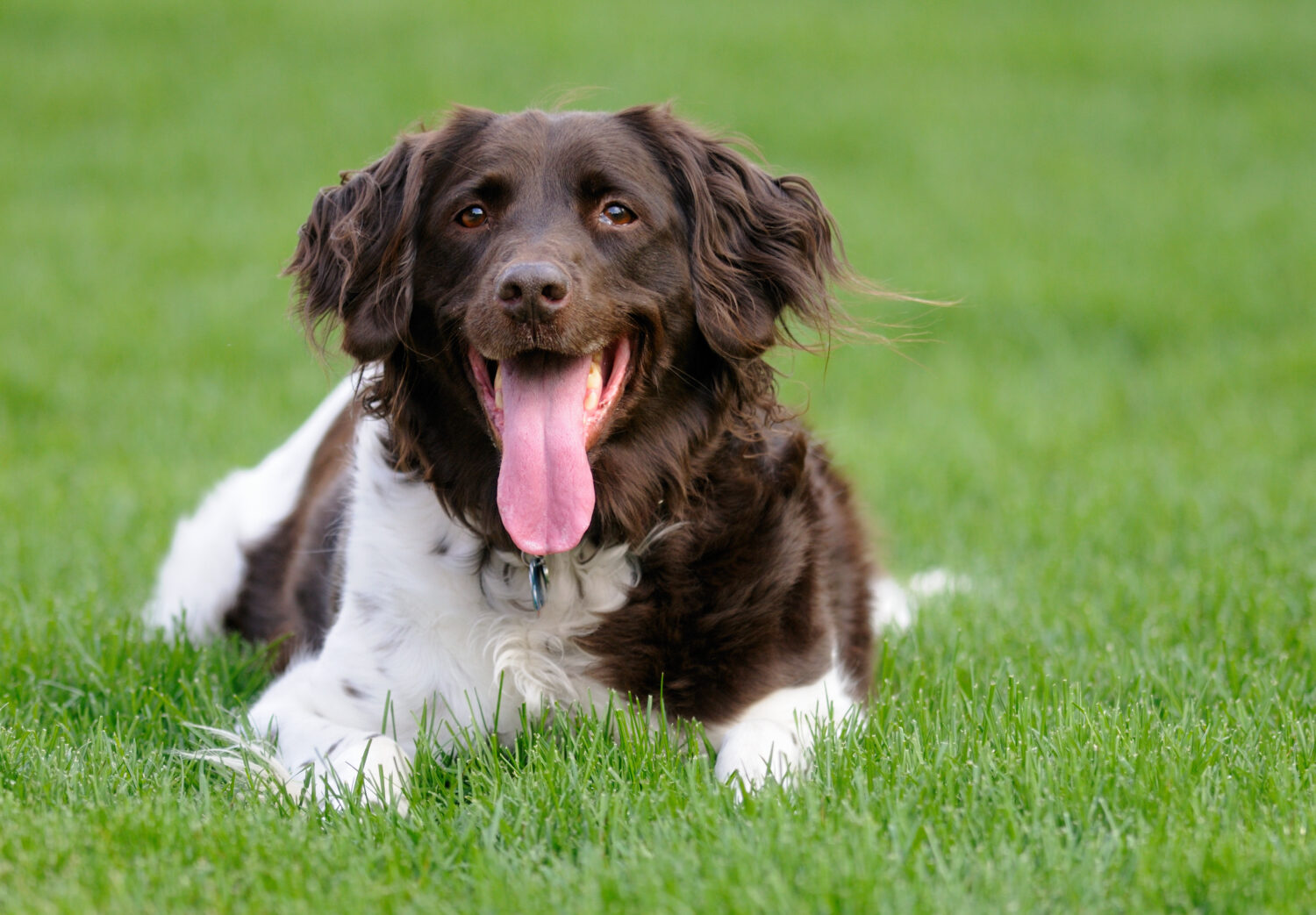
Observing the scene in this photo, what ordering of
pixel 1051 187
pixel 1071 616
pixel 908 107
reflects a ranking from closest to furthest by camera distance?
pixel 1071 616 < pixel 1051 187 < pixel 908 107

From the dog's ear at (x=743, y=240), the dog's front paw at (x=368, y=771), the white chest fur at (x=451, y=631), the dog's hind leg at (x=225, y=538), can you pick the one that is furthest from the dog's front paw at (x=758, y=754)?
the dog's hind leg at (x=225, y=538)

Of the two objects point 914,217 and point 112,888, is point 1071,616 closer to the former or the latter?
point 112,888

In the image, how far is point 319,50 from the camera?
16906mm

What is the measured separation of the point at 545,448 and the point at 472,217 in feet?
2.07

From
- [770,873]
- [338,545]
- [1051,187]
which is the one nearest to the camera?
[770,873]

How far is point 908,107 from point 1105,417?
326 inches

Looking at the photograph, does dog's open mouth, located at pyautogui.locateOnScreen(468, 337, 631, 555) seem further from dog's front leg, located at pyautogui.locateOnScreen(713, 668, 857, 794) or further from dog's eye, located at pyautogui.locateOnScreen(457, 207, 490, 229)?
dog's front leg, located at pyautogui.locateOnScreen(713, 668, 857, 794)

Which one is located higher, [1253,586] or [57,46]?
[57,46]

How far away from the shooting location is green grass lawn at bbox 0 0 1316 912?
270 centimetres

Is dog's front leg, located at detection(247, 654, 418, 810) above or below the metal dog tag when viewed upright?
below

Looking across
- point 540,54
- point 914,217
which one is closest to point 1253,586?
point 914,217

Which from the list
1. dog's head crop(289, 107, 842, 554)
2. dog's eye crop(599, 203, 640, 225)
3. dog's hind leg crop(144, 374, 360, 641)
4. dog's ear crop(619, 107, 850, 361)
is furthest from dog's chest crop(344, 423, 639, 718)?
dog's hind leg crop(144, 374, 360, 641)

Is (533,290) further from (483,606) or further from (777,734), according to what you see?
(777,734)

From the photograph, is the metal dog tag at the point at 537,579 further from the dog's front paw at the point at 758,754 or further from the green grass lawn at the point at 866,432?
the dog's front paw at the point at 758,754
